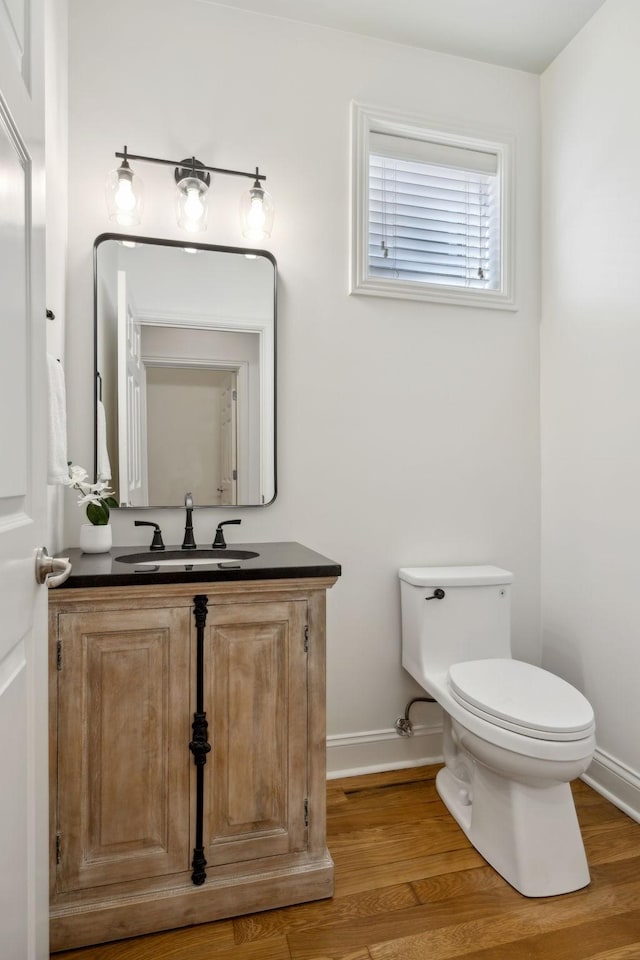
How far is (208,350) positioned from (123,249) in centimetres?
43

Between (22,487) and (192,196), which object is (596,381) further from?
(22,487)

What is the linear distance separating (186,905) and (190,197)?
209cm

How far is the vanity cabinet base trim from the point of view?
137cm

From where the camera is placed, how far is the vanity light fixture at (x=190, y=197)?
1.85 metres

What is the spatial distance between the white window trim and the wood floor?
6.28ft

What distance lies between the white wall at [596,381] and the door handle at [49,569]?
5.82 ft

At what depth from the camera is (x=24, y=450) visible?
0.91 meters

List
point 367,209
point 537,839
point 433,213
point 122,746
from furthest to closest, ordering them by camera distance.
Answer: point 433,213, point 367,209, point 537,839, point 122,746

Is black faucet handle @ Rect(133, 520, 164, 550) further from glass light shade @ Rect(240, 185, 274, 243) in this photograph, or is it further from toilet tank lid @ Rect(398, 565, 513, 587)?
glass light shade @ Rect(240, 185, 274, 243)

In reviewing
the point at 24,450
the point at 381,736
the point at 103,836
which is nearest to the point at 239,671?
the point at 103,836

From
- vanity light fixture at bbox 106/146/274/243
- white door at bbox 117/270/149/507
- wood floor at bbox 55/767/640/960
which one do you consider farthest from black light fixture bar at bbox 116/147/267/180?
wood floor at bbox 55/767/640/960

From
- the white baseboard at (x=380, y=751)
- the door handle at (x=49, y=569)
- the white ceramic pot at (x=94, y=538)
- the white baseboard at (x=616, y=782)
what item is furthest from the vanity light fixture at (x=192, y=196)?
the white baseboard at (x=616, y=782)

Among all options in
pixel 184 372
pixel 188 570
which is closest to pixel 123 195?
pixel 184 372

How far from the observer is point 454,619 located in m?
2.08
